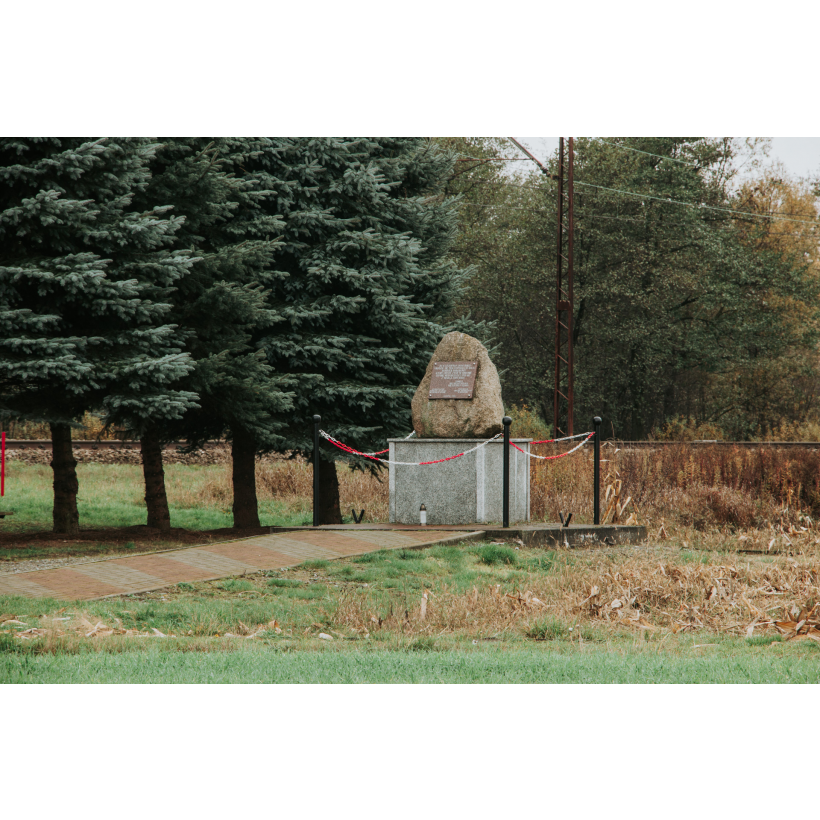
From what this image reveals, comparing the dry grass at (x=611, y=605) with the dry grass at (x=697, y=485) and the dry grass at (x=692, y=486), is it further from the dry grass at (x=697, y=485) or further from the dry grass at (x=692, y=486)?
the dry grass at (x=697, y=485)

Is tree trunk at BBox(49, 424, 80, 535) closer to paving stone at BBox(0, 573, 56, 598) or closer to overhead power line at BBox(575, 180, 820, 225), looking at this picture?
paving stone at BBox(0, 573, 56, 598)

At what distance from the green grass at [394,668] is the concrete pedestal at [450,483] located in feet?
18.5

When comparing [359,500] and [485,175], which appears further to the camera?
[485,175]

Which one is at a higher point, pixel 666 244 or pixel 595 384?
pixel 666 244

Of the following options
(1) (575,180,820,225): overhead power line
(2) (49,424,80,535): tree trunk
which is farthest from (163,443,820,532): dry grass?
(1) (575,180,820,225): overhead power line

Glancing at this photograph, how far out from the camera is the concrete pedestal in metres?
11.9

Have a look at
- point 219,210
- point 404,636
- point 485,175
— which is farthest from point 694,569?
point 485,175

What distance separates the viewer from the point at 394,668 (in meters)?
5.63

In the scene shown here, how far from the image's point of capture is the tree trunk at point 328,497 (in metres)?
15.6

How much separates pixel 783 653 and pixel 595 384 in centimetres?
2861

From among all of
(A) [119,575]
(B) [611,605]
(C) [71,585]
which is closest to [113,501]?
(A) [119,575]

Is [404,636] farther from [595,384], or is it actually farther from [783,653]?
[595,384]

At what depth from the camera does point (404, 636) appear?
6.98 metres

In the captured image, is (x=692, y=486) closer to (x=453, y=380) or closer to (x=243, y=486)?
(x=453, y=380)
